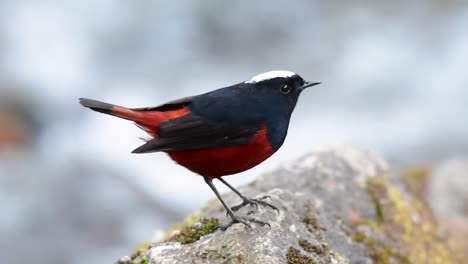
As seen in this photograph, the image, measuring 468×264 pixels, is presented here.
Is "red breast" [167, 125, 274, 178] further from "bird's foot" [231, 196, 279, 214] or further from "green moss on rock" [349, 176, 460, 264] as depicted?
"green moss on rock" [349, 176, 460, 264]

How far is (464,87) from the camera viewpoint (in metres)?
15.9

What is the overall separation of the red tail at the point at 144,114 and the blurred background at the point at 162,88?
7469 mm

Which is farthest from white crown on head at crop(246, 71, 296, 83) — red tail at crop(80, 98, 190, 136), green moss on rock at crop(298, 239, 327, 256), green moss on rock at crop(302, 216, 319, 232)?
green moss on rock at crop(298, 239, 327, 256)

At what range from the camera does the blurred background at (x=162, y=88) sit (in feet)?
41.1

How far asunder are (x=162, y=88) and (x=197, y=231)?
11977 millimetres

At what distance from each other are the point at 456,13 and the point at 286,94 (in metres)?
14.2

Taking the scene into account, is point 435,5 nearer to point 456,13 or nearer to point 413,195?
point 456,13

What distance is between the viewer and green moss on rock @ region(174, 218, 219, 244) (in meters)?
4.27

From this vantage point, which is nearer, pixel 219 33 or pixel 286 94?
pixel 286 94

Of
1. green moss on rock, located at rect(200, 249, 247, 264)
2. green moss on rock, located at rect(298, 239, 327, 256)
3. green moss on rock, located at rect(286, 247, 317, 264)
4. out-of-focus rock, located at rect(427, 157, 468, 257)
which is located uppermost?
out-of-focus rock, located at rect(427, 157, 468, 257)

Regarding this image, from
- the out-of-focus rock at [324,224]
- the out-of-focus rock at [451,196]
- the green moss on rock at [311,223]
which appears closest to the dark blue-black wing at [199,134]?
the out-of-focus rock at [324,224]

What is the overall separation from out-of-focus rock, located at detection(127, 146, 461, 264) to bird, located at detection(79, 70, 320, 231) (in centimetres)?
18

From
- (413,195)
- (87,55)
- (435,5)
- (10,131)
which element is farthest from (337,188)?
(435,5)

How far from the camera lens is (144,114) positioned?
452cm
